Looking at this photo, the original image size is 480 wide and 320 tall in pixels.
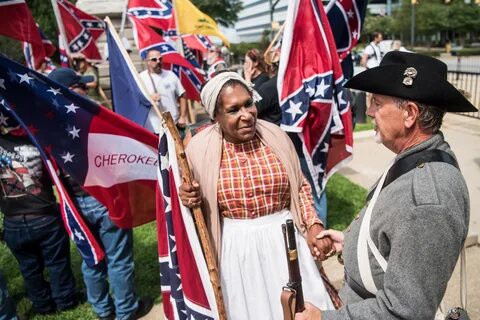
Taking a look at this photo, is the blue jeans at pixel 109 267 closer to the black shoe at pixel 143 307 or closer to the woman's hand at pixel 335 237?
the black shoe at pixel 143 307

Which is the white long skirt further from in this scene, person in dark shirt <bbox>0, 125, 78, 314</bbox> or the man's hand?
person in dark shirt <bbox>0, 125, 78, 314</bbox>

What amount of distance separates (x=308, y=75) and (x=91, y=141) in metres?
2.06

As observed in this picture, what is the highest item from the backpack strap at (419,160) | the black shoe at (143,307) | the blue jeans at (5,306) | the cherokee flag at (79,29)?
the cherokee flag at (79,29)

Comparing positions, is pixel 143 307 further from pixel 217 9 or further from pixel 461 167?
pixel 217 9

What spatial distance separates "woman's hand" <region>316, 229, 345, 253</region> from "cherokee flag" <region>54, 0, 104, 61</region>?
249 inches

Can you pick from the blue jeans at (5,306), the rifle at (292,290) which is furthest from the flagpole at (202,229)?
the blue jeans at (5,306)

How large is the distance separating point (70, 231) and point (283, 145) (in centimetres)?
182

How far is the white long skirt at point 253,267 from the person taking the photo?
2691 mm

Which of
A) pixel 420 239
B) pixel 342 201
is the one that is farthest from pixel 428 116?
pixel 342 201

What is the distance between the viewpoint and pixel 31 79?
296cm

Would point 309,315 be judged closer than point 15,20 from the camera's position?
Yes

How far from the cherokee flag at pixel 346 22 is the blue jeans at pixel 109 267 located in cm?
290

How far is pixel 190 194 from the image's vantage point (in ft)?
8.14

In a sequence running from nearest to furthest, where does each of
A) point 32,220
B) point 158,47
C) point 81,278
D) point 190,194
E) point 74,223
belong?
1. point 190,194
2. point 74,223
3. point 32,220
4. point 81,278
5. point 158,47
